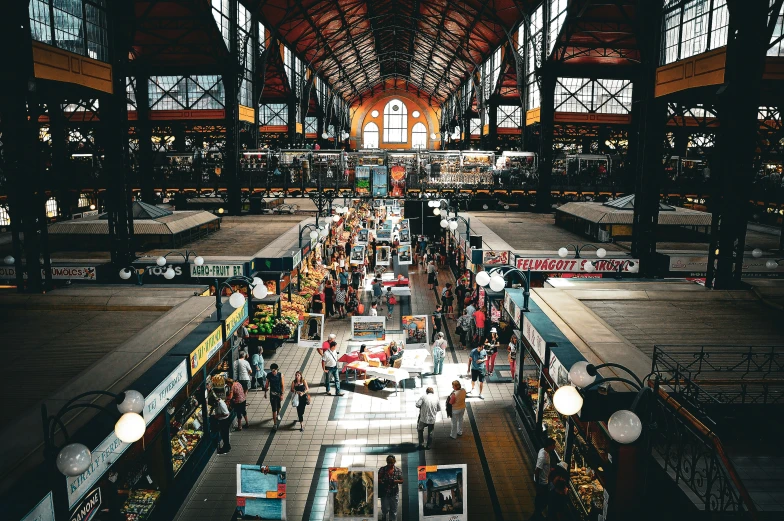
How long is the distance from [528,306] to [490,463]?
3182 mm

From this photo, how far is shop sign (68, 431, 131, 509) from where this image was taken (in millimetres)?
5789

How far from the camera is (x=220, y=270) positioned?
16172 millimetres

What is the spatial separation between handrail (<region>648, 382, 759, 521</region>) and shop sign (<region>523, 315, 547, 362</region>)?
9.21ft

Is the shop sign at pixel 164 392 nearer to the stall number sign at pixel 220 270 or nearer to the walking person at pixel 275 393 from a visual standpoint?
the walking person at pixel 275 393

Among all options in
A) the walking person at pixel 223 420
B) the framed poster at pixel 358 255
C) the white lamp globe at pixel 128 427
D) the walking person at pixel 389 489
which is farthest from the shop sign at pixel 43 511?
the framed poster at pixel 358 255

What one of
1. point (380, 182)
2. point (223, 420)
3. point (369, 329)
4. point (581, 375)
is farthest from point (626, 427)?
point (380, 182)

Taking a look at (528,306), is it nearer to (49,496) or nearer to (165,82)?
(49,496)

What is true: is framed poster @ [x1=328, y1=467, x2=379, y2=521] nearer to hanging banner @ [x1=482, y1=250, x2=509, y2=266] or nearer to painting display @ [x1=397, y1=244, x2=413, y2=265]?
hanging banner @ [x1=482, y1=250, x2=509, y2=266]

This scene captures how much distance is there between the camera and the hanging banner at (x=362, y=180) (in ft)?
103

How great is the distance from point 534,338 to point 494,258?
785 centimetres

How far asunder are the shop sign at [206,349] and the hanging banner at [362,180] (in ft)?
69.8

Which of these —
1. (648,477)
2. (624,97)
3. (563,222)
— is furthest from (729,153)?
(624,97)

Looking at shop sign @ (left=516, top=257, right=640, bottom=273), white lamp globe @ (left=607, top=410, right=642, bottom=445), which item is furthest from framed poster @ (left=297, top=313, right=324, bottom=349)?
white lamp globe @ (left=607, top=410, right=642, bottom=445)

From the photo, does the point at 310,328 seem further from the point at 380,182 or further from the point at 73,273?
the point at 380,182
